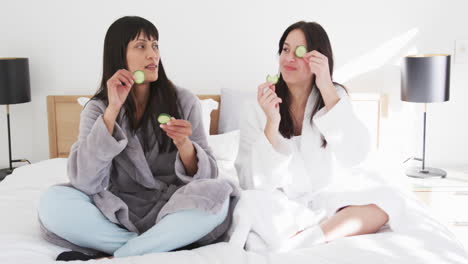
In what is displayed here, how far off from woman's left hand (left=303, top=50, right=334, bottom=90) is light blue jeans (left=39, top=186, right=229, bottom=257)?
2.02 ft

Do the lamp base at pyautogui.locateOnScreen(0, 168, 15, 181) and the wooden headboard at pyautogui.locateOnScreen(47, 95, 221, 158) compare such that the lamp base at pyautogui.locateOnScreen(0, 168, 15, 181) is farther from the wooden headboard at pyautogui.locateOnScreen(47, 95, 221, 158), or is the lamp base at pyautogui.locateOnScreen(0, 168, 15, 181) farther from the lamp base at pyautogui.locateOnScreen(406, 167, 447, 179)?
the lamp base at pyautogui.locateOnScreen(406, 167, 447, 179)

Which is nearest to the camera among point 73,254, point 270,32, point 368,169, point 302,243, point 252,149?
point 73,254

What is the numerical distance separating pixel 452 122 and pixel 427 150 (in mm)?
245

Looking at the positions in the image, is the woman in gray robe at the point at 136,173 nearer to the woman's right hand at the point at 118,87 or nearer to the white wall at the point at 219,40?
the woman's right hand at the point at 118,87

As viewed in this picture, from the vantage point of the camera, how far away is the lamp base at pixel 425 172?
3.09 metres

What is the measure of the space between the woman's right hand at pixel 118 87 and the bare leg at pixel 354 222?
0.80m

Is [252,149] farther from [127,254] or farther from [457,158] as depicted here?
[457,158]

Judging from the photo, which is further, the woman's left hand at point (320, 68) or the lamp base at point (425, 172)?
the lamp base at point (425, 172)

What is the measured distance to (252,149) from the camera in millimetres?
1947

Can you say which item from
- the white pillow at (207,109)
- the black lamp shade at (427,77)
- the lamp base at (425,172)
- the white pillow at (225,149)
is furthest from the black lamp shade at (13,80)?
the lamp base at (425,172)

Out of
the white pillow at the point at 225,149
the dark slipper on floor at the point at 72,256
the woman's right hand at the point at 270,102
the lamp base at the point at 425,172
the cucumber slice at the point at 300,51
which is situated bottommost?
the lamp base at the point at 425,172

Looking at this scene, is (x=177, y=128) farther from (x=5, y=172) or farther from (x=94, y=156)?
(x=5, y=172)

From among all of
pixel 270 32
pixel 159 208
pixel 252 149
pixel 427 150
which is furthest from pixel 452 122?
pixel 159 208

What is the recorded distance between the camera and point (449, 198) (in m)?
2.83
